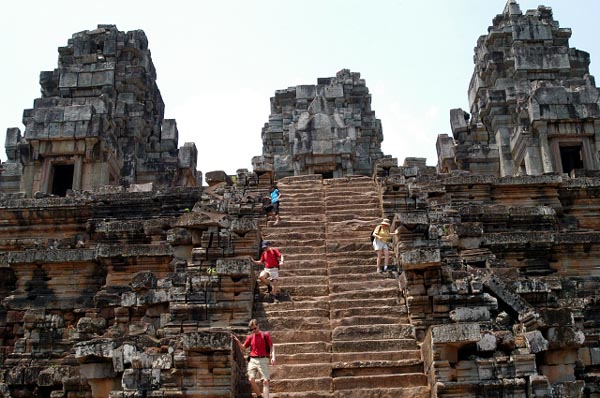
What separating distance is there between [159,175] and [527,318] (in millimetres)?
20846

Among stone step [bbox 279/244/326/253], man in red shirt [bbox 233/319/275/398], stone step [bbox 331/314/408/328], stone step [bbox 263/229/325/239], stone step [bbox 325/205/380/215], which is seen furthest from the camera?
stone step [bbox 325/205/380/215]

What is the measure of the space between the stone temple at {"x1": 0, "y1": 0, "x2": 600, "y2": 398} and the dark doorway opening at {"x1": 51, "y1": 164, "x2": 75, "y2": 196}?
0.26ft

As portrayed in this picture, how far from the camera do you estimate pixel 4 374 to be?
1307cm

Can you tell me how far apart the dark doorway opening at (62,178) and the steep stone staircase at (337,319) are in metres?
13.1

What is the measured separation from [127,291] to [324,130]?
1474cm

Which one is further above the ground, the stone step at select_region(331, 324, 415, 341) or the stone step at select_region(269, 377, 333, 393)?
the stone step at select_region(331, 324, 415, 341)

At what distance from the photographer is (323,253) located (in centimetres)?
1525

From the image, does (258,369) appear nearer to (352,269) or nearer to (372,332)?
(372,332)

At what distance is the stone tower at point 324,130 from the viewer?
91.6ft

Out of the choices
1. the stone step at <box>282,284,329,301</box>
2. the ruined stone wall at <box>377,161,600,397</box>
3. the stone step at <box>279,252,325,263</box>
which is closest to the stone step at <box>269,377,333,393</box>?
the ruined stone wall at <box>377,161,600,397</box>

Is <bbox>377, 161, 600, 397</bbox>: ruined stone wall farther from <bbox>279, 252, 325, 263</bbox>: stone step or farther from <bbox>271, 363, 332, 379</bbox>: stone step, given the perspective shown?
<bbox>279, 252, 325, 263</bbox>: stone step

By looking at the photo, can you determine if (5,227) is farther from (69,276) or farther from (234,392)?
(234,392)

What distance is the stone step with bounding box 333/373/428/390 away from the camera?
438 inches

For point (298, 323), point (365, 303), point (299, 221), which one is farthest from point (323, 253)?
point (298, 323)
